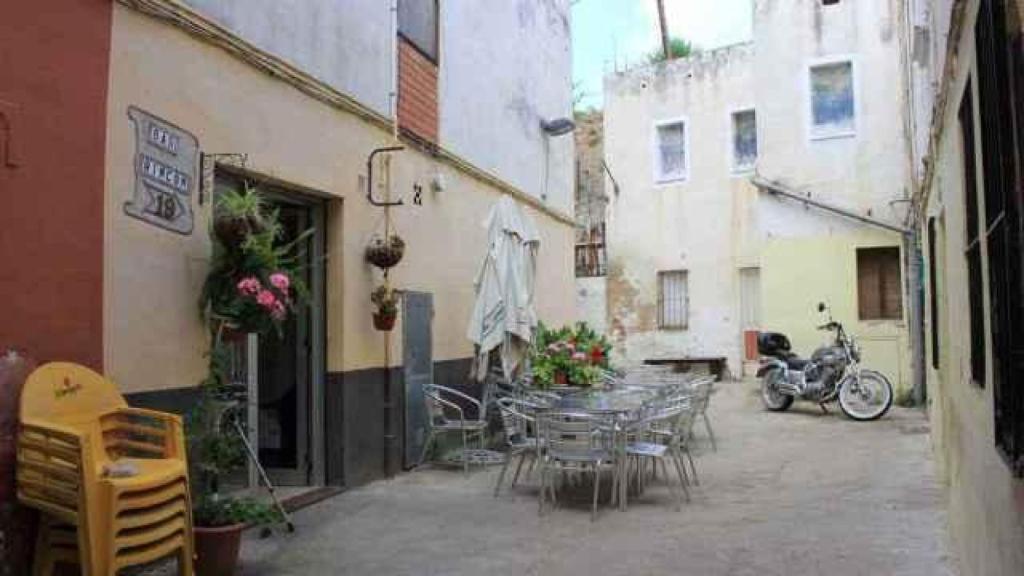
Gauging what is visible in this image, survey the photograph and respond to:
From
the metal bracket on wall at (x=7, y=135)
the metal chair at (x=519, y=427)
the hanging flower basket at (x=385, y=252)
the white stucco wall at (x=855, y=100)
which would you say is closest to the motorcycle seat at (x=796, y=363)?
the white stucco wall at (x=855, y=100)

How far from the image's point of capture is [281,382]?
7.01m

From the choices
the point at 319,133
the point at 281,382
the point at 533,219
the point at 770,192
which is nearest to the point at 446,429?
the point at 281,382

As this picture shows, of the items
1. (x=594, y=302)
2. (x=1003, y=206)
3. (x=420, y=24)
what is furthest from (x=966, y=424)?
(x=594, y=302)

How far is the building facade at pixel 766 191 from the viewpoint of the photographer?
1467cm

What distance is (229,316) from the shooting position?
17.0 ft

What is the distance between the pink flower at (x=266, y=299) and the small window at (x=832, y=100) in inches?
487

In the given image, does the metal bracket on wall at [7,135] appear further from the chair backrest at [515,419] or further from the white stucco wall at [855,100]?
the white stucco wall at [855,100]

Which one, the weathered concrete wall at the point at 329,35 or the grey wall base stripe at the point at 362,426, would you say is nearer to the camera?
the weathered concrete wall at the point at 329,35

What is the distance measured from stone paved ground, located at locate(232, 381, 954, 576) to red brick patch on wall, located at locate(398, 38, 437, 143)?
9.97 feet

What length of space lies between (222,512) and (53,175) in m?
1.81

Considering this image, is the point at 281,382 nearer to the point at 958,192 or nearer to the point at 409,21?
the point at 409,21

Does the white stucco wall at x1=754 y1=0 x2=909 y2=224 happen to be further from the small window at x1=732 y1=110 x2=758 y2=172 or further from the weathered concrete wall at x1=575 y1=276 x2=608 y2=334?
the weathered concrete wall at x1=575 y1=276 x2=608 y2=334

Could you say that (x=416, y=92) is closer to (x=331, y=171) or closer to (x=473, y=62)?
(x=473, y=62)

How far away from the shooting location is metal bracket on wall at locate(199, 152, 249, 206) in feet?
17.4
